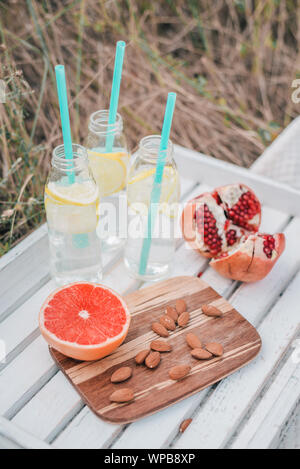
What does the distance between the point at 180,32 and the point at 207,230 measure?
159 centimetres

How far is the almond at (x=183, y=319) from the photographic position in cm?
116

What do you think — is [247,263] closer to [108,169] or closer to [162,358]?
[162,358]

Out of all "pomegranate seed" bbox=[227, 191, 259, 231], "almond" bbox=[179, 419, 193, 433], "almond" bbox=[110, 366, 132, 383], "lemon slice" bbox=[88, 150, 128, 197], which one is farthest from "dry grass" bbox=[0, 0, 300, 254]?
"almond" bbox=[179, 419, 193, 433]

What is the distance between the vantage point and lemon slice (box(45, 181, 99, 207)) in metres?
1.12

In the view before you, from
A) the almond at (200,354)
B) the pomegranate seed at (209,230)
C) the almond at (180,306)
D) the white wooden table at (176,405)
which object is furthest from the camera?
the pomegranate seed at (209,230)

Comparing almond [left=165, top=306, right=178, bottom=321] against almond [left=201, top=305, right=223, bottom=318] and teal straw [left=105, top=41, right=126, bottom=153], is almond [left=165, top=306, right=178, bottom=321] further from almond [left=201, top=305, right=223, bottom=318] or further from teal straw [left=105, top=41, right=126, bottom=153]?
teal straw [left=105, top=41, right=126, bottom=153]

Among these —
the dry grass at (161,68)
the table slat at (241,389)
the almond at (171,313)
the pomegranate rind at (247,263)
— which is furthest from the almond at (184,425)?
the dry grass at (161,68)

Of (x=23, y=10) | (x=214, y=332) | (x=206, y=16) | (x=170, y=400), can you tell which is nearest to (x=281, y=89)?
(x=206, y=16)

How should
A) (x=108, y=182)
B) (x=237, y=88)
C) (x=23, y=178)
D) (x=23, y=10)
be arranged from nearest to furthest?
1. (x=108, y=182)
2. (x=23, y=178)
3. (x=23, y=10)
4. (x=237, y=88)

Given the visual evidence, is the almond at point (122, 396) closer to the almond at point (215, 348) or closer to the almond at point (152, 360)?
the almond at point (152, 360)

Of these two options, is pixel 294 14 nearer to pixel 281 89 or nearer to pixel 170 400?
pixel 281 89

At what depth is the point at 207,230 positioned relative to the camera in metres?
1.33

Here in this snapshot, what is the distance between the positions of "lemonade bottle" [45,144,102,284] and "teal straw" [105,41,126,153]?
12 centimetres

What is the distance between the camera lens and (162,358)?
1.09m
